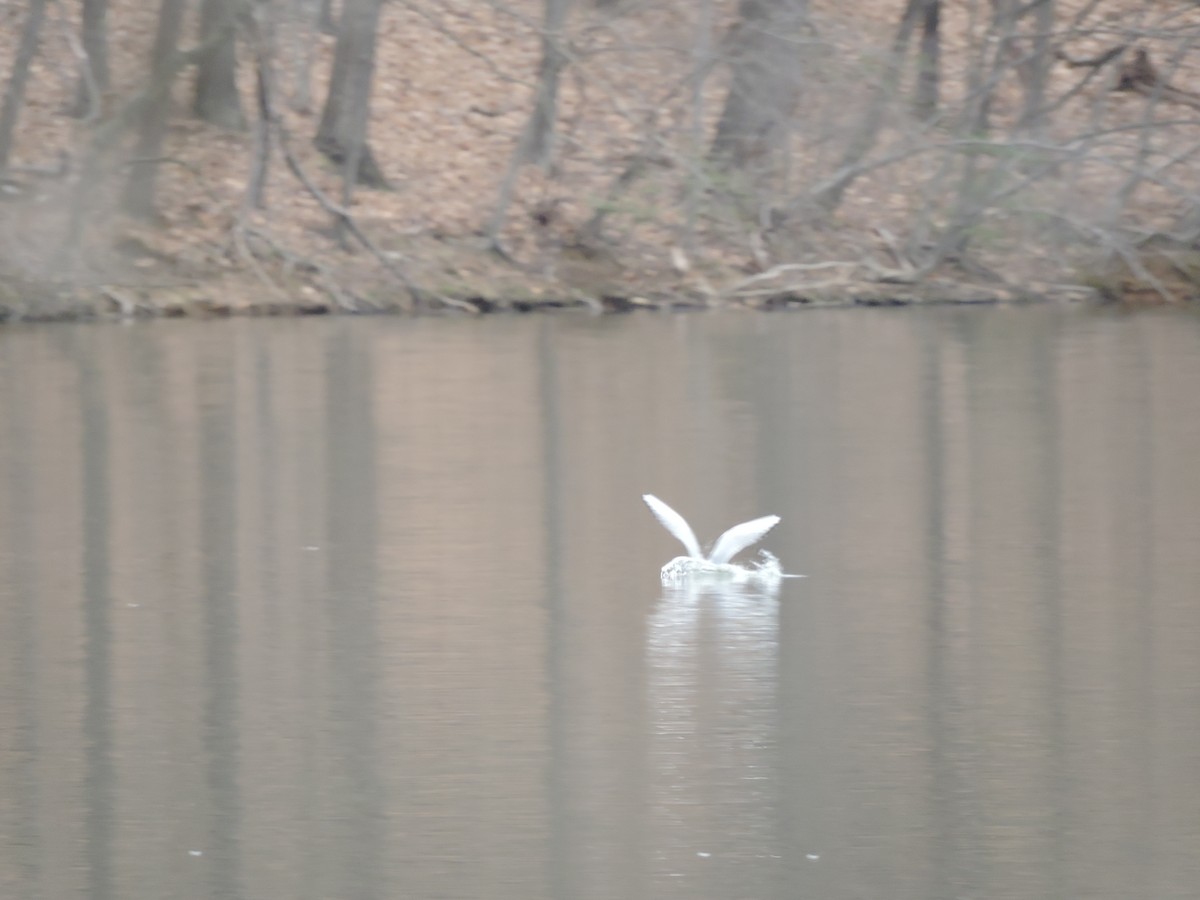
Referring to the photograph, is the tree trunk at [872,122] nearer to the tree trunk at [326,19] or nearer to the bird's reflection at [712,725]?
the tree trunk at [326,19]

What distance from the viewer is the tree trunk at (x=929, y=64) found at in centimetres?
2208

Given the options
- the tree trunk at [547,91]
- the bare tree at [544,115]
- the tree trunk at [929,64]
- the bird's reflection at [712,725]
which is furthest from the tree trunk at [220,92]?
the bird's reflection at [712,725]

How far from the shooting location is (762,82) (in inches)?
862

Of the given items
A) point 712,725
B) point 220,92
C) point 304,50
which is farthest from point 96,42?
point 712,725

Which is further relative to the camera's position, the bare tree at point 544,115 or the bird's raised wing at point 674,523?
the bare tree at point 544,115

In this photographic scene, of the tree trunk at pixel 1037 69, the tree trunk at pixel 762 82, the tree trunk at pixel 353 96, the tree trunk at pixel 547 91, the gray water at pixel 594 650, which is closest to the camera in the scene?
the gray water at pixel 594 650

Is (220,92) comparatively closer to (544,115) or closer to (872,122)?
(544,115)

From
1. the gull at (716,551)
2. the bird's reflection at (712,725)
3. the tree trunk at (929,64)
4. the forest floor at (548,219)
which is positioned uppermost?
the tree trunk at (929,64)

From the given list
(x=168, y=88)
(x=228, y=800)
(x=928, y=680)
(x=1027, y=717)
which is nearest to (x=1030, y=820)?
(x=1027, y=717)

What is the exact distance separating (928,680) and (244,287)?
15739 millimetres

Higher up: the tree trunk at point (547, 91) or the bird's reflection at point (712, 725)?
the tree trunk at point (547, 91)

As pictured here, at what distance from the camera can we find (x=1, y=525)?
908 cm

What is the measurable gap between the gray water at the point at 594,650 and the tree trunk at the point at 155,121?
25.3 ft

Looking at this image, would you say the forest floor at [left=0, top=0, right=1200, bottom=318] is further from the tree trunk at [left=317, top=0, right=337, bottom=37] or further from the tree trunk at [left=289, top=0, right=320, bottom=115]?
the tree trunk at [left=317, top=0, right=337, bottom=37]
